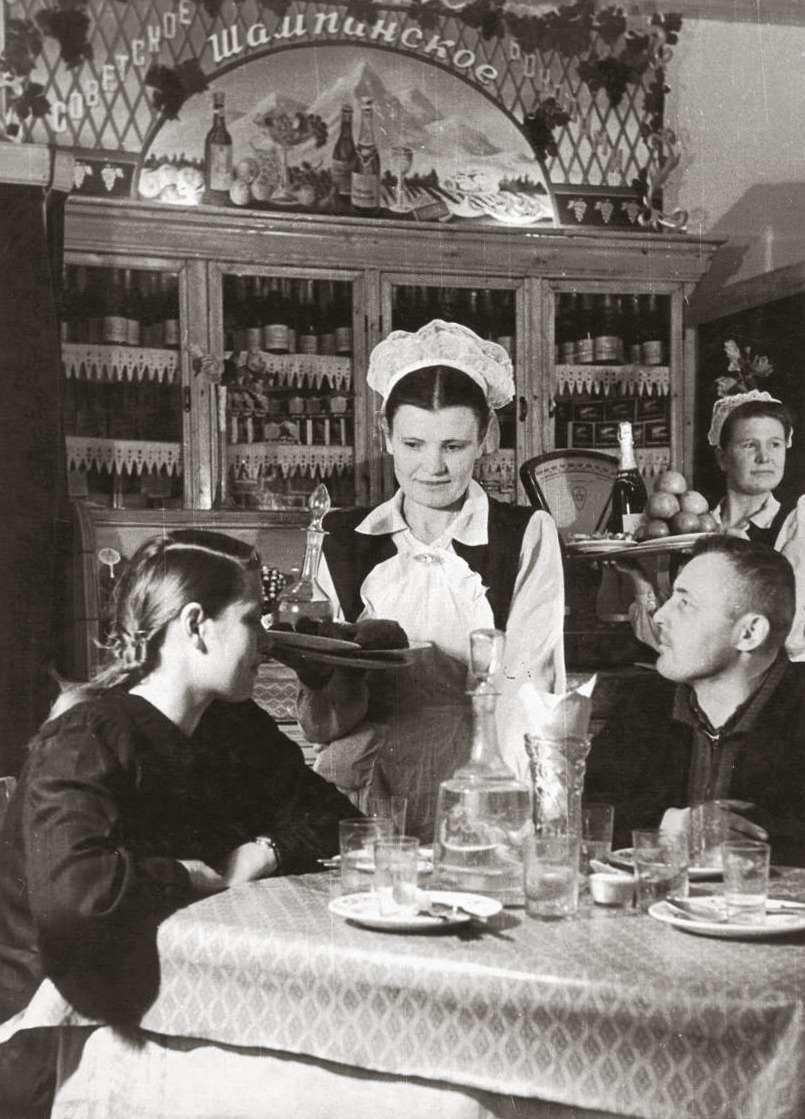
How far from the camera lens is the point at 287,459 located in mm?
3639

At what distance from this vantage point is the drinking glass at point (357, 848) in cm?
148

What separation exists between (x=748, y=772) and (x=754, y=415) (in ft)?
4.18

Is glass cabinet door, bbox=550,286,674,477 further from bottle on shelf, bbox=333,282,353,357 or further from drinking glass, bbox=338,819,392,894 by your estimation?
drinking glass, bbox=338,819,392,894

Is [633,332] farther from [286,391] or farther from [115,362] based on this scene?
[115,362]

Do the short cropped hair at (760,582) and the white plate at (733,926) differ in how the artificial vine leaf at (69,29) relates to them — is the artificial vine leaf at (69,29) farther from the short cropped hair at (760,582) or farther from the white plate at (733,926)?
the white plate at (733,926)

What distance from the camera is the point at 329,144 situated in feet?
11.8

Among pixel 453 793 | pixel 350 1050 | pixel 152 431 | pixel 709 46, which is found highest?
pixel 709 46

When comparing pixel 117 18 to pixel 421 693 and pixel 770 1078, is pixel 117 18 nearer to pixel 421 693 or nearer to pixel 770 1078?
pixel 421 693

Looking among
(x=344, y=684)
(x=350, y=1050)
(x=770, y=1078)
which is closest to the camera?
(x=770, y=1078)

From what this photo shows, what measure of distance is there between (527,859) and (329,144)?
275cm

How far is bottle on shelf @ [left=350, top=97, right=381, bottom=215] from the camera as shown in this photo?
362 cm

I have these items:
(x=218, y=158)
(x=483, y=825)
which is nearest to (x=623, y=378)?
(x=218, y=158)

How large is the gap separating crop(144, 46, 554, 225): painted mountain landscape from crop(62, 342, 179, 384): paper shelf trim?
1.60 feet

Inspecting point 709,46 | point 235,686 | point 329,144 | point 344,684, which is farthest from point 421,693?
point 709,46
